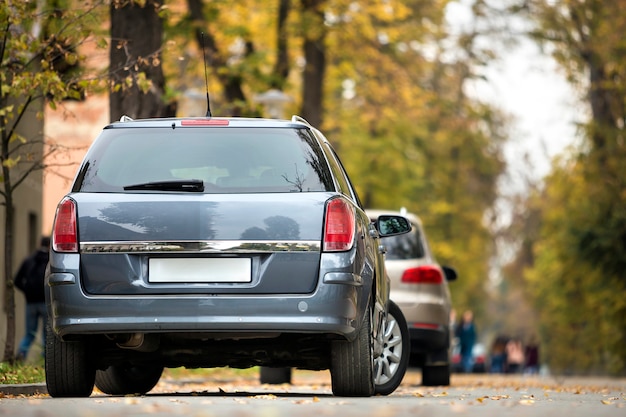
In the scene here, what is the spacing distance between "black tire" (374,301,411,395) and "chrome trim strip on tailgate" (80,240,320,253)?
334 cm

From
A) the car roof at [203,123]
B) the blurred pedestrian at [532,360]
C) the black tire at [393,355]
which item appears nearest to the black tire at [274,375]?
the black tire at [393,355]

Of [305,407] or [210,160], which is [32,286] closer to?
[210,160]

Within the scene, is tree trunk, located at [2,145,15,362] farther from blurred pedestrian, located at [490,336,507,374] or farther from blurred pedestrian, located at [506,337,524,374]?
blurred pedestrian, located at [490,336,507,374]

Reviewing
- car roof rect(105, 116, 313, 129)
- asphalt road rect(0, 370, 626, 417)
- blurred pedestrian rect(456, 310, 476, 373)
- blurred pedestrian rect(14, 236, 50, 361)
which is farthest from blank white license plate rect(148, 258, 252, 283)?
blurred pedestrian rect(456, 310, 476, 373)

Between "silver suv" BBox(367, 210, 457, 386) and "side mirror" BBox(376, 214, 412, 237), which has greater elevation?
"side mirror" BBox(376, 214, 412, 237)

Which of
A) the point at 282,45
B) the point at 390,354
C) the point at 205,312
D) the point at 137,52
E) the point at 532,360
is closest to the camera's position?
the point at 205,312

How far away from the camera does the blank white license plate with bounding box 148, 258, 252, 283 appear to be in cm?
934

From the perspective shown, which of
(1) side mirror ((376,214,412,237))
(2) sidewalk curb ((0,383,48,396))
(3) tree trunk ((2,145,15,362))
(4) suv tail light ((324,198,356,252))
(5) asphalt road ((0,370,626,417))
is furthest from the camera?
(3) tree trunk ((2,145,15,362))


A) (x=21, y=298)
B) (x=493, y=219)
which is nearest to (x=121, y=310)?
(x=21, y=298)

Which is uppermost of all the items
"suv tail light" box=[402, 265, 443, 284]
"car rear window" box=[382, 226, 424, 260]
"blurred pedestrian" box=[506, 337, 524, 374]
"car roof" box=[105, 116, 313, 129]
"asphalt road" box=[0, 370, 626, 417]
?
"car roof" box=[105, 116, 313, 129]

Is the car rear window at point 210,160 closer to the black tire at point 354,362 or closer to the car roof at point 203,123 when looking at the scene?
the car roof at point 203,123

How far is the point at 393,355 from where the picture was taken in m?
13.0

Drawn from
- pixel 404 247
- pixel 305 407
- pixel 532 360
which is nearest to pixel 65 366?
pixel 305 407

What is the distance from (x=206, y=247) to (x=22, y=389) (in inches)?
114
